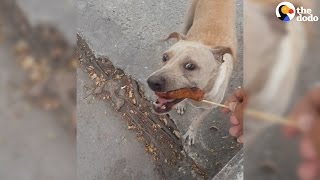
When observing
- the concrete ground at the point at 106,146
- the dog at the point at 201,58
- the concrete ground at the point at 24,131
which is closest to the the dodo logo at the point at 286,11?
the dog at the point at 201,58

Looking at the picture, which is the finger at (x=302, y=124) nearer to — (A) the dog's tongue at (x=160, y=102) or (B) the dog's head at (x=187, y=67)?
(B) the dog's head at (x=187, y=67)

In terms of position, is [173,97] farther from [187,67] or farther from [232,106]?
[232,106]

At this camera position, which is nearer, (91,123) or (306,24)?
(306,24)

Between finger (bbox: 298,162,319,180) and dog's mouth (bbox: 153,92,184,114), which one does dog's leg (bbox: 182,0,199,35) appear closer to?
dog's mouth (bbox: 153,92,184,114)

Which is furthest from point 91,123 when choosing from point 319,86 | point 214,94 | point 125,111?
point 319,86

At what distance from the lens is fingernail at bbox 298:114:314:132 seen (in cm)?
288

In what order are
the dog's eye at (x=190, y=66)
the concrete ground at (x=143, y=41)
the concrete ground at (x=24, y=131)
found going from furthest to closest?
the concrete ground at (x=143, y=41)
the dog's eye at (x=190, y=66)
the concrete ground at (x=24, y=131)

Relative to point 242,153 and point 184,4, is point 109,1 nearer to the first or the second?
point 184,4

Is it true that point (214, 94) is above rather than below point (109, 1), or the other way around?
below

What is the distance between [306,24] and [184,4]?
2.15 feet

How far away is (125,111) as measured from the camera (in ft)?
10.5

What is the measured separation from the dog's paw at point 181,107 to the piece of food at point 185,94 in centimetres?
5

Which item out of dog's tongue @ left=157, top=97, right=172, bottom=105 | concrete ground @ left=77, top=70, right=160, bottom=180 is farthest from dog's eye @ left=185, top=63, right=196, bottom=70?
concrete ground @ left=77, top=70, right=160, bottom=180

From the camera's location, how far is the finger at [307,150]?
2895 mm
